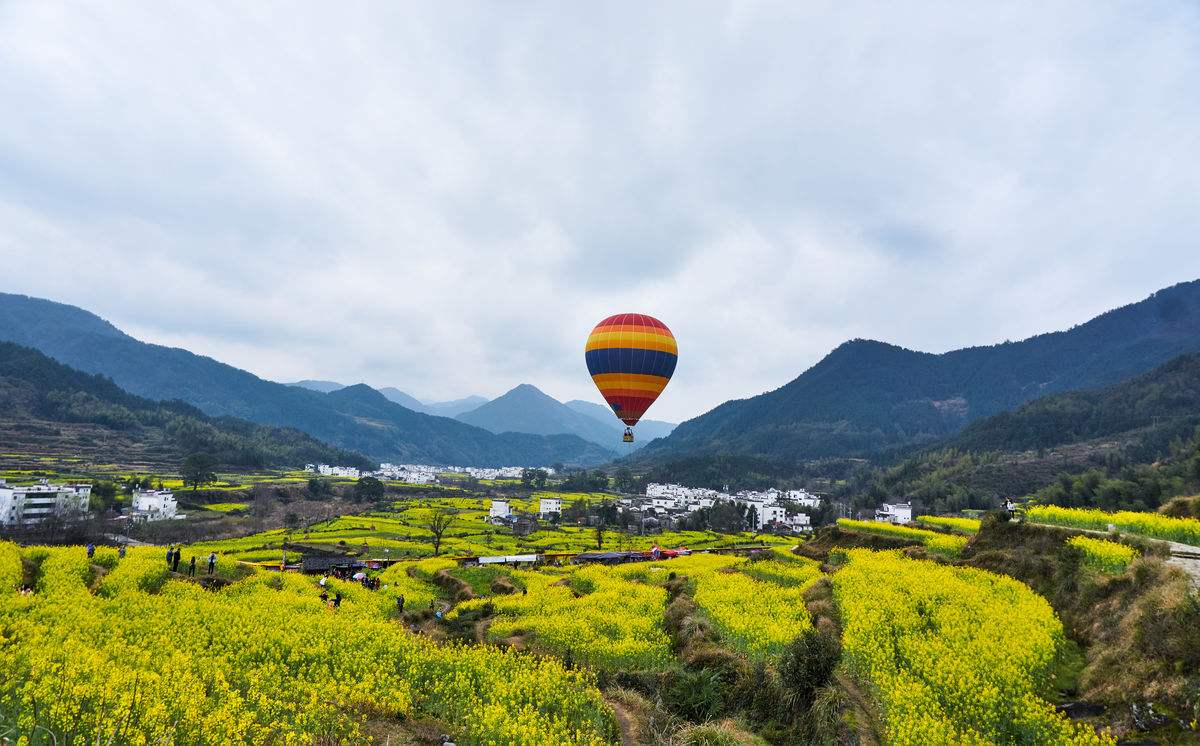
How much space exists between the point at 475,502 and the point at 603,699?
109793 mm

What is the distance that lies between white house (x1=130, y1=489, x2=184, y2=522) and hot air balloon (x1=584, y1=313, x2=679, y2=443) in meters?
74.1

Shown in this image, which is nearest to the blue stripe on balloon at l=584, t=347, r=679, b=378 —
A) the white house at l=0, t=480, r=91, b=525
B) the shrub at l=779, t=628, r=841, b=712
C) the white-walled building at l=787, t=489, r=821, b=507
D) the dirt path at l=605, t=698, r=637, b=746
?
the shrub at l=779, t=628, r=841, b=712

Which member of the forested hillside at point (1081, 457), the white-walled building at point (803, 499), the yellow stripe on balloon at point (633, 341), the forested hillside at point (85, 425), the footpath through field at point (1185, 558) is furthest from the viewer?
the white-walled building at point (803, 499)

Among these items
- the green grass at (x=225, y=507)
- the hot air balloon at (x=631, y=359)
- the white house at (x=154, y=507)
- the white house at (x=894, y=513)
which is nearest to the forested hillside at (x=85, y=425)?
the green grass at (x=225, y=507)

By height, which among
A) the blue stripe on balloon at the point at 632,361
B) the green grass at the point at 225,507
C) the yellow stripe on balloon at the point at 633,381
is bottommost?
the green grass at the point at 225,507

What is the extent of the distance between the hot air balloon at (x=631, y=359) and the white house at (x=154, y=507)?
2918 inches

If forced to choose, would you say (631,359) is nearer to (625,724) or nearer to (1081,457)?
(625,724)

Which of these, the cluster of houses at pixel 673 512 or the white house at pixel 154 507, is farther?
the cluster of houses at pixel 673 512

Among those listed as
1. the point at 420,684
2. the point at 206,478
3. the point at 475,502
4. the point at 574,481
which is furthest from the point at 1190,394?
the point at 206,478

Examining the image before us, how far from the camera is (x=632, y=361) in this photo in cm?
4603

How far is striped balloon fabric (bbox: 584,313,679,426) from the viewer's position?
4591 cm

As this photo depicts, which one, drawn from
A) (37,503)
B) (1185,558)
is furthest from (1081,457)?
(37,503)

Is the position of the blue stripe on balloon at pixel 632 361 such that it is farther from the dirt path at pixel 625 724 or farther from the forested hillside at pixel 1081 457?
the forested hillside at pixel 1081 457

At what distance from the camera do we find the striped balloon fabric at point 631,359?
45906mm
